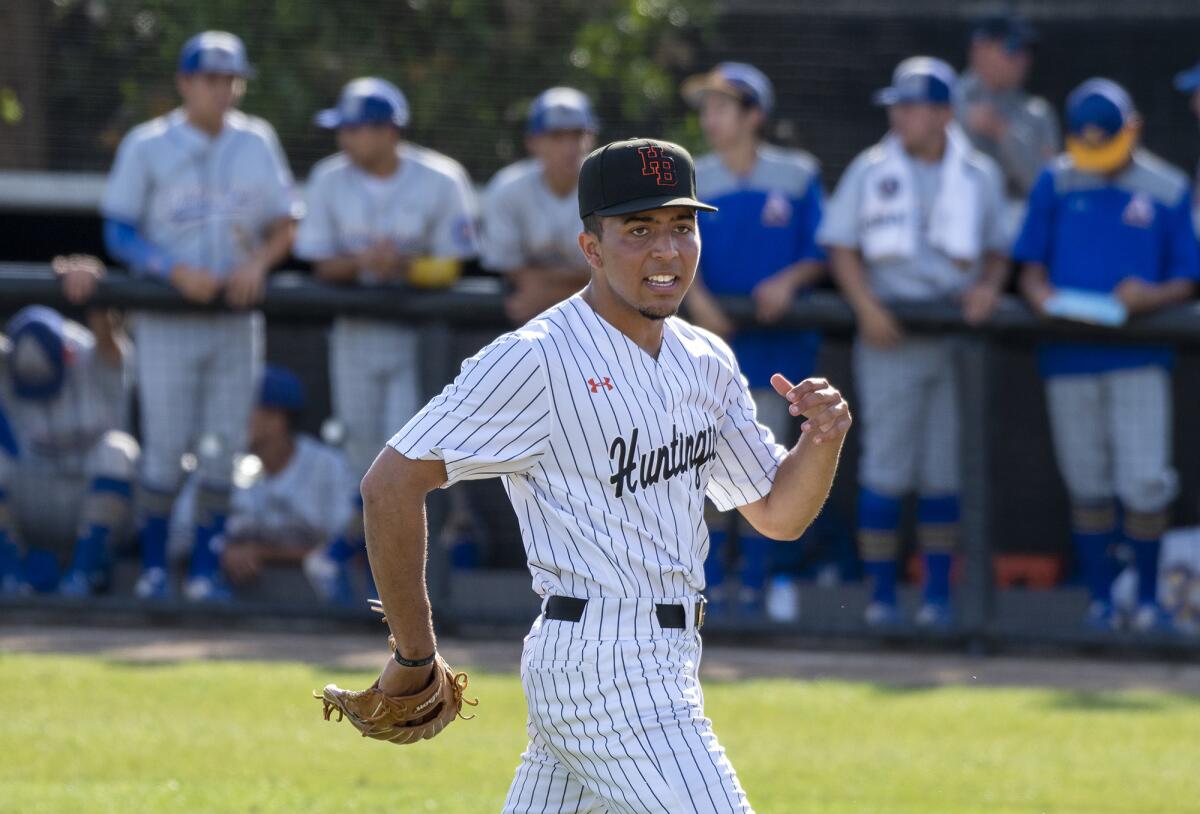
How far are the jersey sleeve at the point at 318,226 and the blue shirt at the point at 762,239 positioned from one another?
61.6 inches

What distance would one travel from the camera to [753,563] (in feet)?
23.7

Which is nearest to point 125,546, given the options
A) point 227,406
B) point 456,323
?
point 227,406

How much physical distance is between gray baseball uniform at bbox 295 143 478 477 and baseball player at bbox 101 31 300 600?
19 cm

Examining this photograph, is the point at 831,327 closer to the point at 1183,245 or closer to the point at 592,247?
the point at 1183,245

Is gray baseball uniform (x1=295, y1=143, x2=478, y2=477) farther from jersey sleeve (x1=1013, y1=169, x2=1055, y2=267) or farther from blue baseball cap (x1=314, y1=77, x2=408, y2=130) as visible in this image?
jersey sleeve (x1=1013, y1=169, x2=1055, y2=267)

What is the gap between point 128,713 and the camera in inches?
233

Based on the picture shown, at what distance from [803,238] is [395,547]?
456cm

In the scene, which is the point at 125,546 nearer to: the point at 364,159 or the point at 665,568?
the point at 364,159

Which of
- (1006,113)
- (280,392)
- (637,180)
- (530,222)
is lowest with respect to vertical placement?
(280,392)

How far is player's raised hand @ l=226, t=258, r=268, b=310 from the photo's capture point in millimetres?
7262

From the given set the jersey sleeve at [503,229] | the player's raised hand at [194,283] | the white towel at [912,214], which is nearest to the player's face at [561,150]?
the jersey sleeve at [503,229]

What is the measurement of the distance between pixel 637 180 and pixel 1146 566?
454 cm

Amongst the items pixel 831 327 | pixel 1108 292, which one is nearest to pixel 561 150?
pixel 831 327

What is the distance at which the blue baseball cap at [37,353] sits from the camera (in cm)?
763
